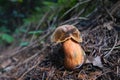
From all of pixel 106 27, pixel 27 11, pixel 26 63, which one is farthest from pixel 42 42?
pixel 27 11

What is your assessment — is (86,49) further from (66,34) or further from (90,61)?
(66,34)

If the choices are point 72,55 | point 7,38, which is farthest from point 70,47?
point 7,38

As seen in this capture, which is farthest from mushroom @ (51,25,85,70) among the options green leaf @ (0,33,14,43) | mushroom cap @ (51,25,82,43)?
green leaf @ (0,33,14,43)

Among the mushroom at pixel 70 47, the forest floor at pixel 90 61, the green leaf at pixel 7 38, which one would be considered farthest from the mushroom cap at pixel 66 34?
the green leaf at pixel 7 38

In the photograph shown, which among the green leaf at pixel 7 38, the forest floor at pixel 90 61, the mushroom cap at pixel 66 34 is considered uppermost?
the mushroom cap at pixel 66 34

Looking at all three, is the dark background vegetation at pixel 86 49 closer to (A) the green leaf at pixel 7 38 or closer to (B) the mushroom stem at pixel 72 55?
(B) the mushroom stem at pixel 72 55

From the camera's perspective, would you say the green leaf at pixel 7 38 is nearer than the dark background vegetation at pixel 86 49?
No

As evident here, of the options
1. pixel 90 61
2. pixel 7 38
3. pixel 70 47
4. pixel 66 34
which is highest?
pixel 66 34

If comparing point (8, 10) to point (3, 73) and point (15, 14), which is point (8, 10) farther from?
point (3, 73)

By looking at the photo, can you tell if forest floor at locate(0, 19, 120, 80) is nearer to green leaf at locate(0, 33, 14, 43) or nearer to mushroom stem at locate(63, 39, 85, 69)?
mushroom stem at locate(63, 39, 85, 69)
